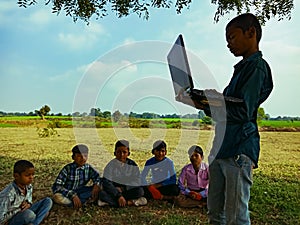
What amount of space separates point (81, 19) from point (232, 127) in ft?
11.3

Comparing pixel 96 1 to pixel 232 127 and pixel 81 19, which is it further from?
pixel 232 127

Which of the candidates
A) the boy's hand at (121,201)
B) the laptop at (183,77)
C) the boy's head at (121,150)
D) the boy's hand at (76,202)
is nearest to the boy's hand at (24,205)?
the boy's hand at (76,202)

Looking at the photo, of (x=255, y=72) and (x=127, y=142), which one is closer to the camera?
(x=255, y=72)

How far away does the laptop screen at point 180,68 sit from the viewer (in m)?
2.02

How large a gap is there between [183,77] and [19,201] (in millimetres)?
2129

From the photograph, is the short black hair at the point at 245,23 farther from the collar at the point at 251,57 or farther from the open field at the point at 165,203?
the open field at the point at 165,203

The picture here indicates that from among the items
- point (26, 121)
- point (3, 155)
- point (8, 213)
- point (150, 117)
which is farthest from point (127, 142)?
point (26, 121)

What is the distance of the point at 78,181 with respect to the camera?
13.8 feet

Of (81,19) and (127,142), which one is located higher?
(81,19)

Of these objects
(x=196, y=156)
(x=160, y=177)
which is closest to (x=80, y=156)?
(x=160, y=177)

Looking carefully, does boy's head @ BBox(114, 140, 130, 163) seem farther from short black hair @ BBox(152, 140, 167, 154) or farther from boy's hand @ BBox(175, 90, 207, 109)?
boy's hand @ BBox(175, 90, 207, 109)

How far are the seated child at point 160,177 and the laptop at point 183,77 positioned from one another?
2.37 m

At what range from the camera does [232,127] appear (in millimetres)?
2113

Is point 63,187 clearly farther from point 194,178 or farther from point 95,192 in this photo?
point 194,178
